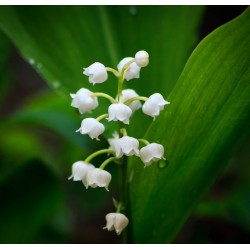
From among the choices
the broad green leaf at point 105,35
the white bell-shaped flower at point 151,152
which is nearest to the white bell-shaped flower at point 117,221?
the white bell-shaped flower at point 151,152

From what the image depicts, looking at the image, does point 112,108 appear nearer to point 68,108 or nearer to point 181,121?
point 181,121

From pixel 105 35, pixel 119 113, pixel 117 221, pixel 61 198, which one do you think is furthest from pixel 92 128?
pixel 61 198

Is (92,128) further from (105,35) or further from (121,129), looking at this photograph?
(105,35)

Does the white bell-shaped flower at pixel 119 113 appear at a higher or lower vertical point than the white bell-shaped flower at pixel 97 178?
higher

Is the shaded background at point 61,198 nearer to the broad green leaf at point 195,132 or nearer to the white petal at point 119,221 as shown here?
the broad green leaf at point 195,132
